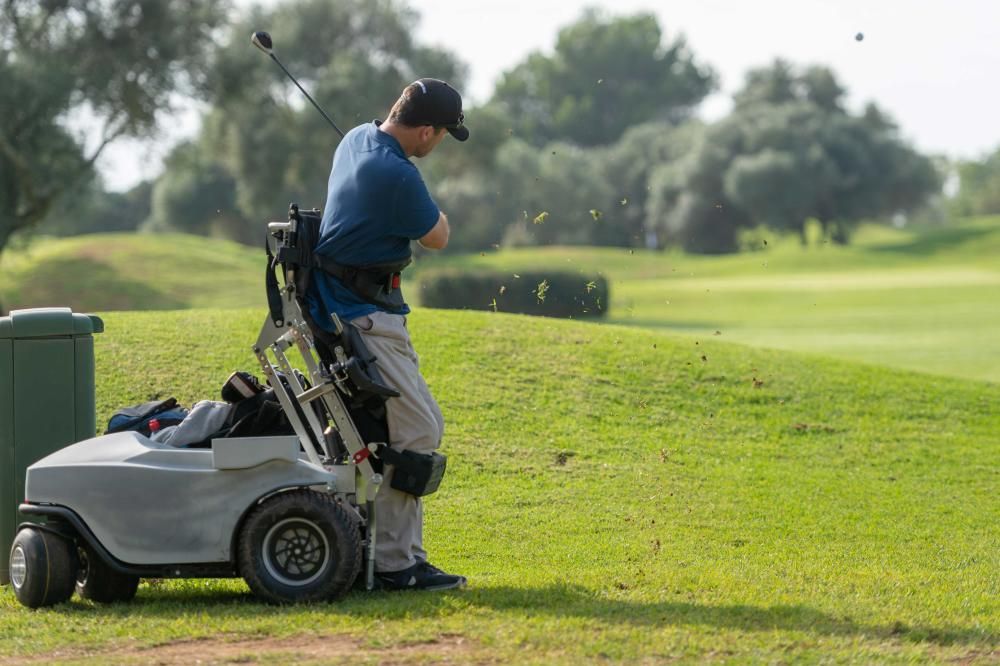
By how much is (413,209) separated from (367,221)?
0.21 m

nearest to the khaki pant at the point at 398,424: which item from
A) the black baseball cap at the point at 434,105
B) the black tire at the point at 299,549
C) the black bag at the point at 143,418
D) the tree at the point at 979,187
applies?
the black tire at the point at 299,549

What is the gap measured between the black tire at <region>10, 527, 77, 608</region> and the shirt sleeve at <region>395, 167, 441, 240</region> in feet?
6.58

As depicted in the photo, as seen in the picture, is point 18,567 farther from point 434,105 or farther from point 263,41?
point 434,105

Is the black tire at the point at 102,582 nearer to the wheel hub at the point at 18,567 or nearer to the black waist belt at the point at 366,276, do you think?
the wheel hub at the point at 18,567

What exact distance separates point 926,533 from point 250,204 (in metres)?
52.0

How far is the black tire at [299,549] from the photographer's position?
5.93 meters

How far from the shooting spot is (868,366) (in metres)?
14.6

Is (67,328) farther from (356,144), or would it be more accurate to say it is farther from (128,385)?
(128,385)

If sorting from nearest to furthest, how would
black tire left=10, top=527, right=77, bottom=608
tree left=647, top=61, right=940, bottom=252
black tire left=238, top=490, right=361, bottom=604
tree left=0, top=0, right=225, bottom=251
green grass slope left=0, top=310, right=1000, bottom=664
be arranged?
green grass slope left=0, top=310, right=1000, bottom=664
black tire left=238, top=490, right=361, bottom=604
black tire left=10, top=527, right=77, bottom=608
tree left=0, top=0, right=225, bottom=251
tree left=647, top=61, right=940, bottom=252

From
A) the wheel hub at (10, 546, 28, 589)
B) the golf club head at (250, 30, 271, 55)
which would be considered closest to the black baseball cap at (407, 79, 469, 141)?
the golf club head at (250, 30, 271, 55)

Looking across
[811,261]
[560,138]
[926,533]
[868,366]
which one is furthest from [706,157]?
[926,533]

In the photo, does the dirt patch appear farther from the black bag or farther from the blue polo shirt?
the blue polo shirt

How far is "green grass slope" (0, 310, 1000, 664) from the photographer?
5387 mm

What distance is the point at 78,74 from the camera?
4066cm
